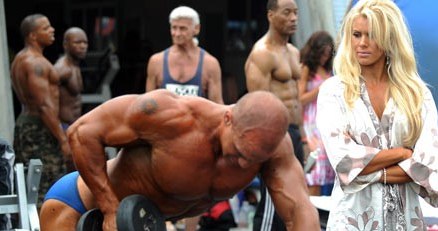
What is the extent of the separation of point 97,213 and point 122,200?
0.81 ft

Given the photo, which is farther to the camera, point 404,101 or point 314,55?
point 314,55

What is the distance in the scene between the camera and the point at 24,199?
18.7 ft

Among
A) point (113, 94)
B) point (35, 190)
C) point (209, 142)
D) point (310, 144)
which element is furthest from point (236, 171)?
point (113, 94)

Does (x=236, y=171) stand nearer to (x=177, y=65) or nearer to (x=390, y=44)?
(x=390, y=44)

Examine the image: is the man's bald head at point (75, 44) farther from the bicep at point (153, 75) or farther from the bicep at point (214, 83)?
the bicep at point (214, 83)

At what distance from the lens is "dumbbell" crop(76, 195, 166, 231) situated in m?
4.38

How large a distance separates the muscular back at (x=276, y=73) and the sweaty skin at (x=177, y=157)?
10.9ft

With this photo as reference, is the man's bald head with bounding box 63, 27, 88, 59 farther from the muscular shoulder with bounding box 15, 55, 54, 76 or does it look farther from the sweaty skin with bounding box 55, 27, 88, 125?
the muscular shoulder with bounding box 15, 55, 54, 76

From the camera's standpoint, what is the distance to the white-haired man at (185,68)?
8297mm

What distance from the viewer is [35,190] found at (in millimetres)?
5789

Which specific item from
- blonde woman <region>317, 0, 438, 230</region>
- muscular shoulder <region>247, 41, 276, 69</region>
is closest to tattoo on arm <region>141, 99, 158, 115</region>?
blonde woman <region>317, 0, 438, 230</region>

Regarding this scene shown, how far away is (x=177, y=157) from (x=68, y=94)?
4885mm

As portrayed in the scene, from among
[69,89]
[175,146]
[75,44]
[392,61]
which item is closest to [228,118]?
[175,146]

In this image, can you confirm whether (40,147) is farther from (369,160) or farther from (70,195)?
(369,160)
